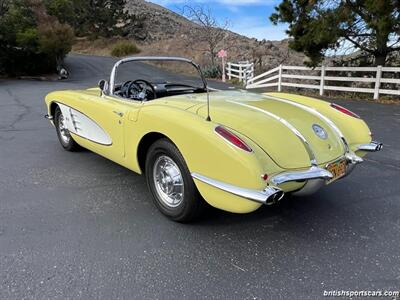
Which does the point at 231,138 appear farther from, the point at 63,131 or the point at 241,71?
the point at 241,71

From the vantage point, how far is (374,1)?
898 centimetres

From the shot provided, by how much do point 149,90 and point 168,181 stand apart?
4.71 ft

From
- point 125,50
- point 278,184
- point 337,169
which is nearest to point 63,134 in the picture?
point 278,184

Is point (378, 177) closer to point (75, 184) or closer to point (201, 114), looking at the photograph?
Answer: point (201, 114)

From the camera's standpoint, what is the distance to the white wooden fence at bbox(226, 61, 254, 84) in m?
18.2

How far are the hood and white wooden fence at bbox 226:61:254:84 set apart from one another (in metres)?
15.0

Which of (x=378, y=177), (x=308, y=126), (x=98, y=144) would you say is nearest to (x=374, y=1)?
(x=378, y=177)

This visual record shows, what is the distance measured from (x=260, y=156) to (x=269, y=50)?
93.4 ft

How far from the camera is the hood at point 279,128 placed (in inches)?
108

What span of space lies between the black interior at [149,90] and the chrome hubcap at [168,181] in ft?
3.54

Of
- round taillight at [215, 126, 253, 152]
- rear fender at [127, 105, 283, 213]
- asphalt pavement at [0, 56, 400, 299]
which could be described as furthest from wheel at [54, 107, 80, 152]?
round taillight at [215, 126, 253, 152]

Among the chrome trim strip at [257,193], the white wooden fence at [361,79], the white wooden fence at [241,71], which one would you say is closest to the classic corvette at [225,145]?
the chrome trim strip at [257,193]

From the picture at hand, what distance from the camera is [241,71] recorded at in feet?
60.8

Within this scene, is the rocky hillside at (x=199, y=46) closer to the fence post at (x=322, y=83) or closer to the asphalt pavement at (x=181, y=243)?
the fence post at (x=322, y=83)
